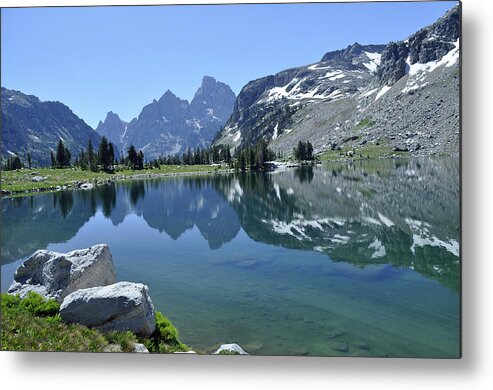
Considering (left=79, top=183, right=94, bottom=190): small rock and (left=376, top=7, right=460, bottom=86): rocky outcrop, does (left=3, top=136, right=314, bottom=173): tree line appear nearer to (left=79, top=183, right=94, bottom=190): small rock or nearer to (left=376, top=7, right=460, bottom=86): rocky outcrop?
(left=79, top=183, right=94, bottom=190): small rock

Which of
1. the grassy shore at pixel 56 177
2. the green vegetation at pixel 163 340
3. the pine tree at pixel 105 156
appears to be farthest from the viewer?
the pine tree at pixel 105 156

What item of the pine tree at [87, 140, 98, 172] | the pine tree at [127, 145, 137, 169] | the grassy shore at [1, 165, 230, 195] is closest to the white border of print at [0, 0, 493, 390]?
the grassy shore at [1, 165, 230, 195]

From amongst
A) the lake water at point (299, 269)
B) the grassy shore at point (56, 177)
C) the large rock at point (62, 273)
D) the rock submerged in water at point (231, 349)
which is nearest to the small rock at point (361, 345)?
the lake water at point (299, 269)

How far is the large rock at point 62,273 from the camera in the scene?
827 centimetres

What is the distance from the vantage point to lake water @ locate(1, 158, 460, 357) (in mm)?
8133

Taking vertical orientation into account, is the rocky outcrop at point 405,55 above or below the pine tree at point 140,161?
above

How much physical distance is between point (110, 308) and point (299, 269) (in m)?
7.16

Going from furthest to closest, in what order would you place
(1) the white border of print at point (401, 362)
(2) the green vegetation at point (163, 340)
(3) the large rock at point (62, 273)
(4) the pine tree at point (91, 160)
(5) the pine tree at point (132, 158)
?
(5) the pine tree at point (132, 158) < (4) the pine tree at point (91, 160) < (3) the large rock at point (62, 273) < (2) the green vegetation at point (163, 340) < (1) the white border of print at point (401, 362)

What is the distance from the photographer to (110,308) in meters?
7.43

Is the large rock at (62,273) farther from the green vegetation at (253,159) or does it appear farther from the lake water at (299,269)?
the green vegetation at (253,159)

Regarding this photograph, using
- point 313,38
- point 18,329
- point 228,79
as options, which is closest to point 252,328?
point 18,329

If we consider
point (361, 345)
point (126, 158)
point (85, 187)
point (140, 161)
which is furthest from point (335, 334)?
point (140, 161)

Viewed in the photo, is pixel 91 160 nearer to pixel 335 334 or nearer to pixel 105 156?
pixel 105 156

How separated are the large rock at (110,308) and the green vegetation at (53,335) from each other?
0.14 meters
